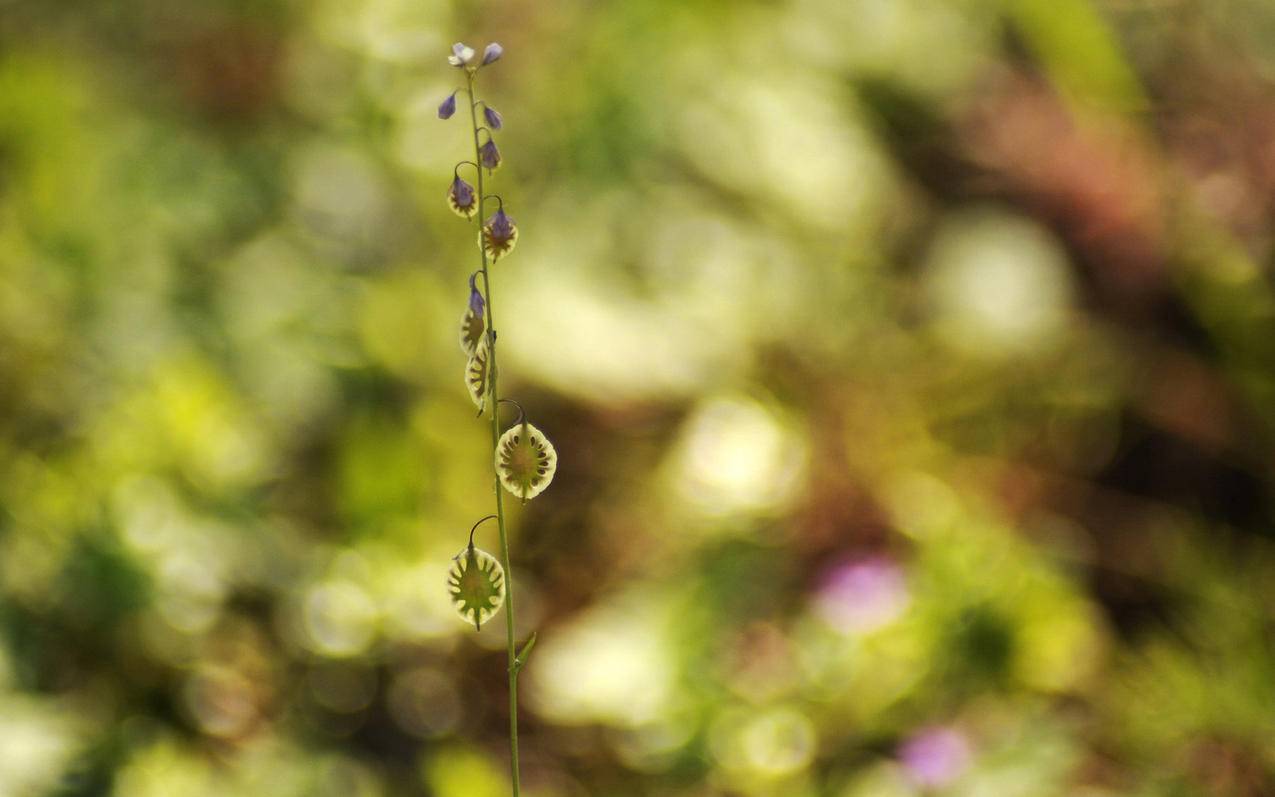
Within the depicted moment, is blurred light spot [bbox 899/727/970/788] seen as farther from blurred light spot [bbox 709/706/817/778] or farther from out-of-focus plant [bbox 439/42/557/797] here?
out-of-focus plant [bbox 439/42/557/797]

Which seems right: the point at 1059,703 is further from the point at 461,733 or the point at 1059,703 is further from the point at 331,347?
the point at 331,347

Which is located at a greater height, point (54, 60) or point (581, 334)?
point (54, 60)

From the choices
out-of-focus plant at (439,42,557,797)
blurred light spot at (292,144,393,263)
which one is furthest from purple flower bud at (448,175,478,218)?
blurred light spot at (292,144,393,263)

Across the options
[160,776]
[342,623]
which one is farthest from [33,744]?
[342,623]

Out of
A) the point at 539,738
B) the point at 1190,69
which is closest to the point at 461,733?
the point at 539,738

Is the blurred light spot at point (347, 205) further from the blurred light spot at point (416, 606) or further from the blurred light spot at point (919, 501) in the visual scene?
the blurred light spot at point (919, 501)

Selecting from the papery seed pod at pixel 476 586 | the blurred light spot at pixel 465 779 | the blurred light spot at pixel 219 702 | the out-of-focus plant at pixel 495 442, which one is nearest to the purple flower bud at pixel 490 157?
the out-of-focus plant at pixel 495 442

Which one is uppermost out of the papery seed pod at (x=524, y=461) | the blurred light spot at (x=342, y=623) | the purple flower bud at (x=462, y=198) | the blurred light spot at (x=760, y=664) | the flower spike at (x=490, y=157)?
the blurred light spot at (x=342, y=623)

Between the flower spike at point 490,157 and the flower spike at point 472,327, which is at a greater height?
the flower spike at point 490,157
